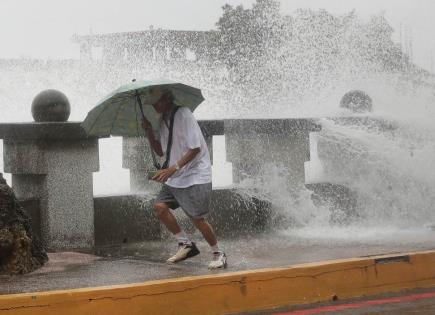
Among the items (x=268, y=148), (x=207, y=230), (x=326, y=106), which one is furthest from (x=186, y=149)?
(x=326, y=106)

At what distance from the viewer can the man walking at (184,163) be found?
299 inches

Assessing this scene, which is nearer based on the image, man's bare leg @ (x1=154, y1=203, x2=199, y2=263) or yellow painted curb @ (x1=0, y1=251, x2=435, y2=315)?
yellow painted curb @ (x1=0, y1=251, x2=435, y2=315)

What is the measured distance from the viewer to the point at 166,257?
27.8 ft

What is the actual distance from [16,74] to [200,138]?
7115 mm

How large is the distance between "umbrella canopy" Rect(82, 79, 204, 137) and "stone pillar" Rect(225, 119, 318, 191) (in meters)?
2.31

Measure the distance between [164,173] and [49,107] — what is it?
1.97 metres

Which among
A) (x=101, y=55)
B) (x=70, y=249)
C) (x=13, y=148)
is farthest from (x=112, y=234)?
(x=101, y=55)

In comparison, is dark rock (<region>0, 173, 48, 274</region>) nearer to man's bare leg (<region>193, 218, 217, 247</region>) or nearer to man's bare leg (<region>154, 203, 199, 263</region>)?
man's bare leg (<region>154, 203, 199, 263</region>)

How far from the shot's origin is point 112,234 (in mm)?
9484

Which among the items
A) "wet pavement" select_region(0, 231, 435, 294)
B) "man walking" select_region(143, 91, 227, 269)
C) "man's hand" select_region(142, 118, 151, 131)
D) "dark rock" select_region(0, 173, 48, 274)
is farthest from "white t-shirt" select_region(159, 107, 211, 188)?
"dark rock" select_region(0, 173, 48, 274)

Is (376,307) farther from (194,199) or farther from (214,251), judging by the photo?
(194,199)

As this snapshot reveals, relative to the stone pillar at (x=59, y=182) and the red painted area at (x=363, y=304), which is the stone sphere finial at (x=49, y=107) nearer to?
the stone pillar at (x=59, y=182)

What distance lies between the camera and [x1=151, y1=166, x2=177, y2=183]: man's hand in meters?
7.55

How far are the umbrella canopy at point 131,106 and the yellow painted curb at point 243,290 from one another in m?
1.80
